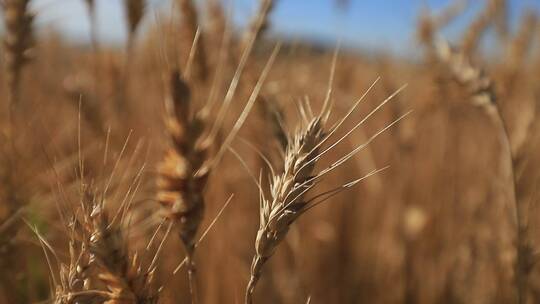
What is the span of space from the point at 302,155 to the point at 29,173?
28.7 inches

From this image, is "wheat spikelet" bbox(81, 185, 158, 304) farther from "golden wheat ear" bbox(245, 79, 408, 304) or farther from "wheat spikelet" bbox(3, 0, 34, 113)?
"wheat spikelet" bbox(3, 0, 34, 113)

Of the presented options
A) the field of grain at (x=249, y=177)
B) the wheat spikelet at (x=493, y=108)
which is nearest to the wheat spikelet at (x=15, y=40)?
the field of grain at (x=249, y=177)

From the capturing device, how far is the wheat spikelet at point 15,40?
722 mm

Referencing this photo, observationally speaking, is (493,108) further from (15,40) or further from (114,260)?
(15,40)

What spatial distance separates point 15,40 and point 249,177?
0.70m

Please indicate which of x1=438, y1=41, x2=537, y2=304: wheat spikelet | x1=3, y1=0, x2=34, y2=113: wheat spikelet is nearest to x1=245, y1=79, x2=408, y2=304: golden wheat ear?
x1=438, y1=41, x2=537, y2=304: wheat spikelet

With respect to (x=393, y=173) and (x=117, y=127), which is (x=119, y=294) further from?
(x=393, y=173)

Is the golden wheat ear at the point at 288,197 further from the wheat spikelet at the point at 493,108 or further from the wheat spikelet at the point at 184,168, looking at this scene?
the wheat spikelet at the point at 493,108

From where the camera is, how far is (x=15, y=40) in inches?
28.9

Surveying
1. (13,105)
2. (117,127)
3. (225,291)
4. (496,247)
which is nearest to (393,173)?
(496,247)

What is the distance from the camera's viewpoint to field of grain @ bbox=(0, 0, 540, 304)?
1.23 ft

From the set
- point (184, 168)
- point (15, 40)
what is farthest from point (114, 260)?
point (15, 40)

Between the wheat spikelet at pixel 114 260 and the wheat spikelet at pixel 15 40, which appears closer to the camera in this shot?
the wheat spikelet at pixel 114 260

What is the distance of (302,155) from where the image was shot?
1.26 ft
